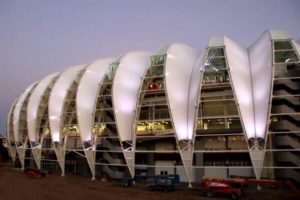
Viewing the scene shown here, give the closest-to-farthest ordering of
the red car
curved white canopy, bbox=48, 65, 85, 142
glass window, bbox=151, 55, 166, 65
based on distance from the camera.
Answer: the red car < glass window, bbox=151, 55, 166, 65 < curved white canopy, bbox=48, 65, 85, 142

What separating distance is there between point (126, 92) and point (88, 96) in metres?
7.24

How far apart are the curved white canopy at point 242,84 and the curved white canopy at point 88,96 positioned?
19.8 meters

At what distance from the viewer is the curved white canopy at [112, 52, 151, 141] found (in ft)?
134

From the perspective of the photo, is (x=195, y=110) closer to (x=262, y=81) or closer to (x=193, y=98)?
(x=193, y=98)

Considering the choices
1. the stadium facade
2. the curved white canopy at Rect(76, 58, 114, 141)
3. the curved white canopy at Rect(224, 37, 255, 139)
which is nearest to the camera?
the curved white canopy at Rect(224, 37, 255, 139)

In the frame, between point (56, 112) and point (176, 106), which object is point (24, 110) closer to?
point (56, 112)

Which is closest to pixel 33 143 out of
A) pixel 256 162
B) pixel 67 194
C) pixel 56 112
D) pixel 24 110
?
pixel 56 112

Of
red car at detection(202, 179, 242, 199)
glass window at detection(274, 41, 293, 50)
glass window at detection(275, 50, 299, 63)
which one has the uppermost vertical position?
glass window at detection(274, 41, 293, 50)

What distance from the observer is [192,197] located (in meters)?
28.7

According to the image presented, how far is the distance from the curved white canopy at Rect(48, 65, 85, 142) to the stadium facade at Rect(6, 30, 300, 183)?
0.17 meters

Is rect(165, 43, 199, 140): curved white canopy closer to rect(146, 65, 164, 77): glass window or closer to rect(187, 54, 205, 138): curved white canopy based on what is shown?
rect(187, 54, 205, 138): curved white canopy

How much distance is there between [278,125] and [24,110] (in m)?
50.6

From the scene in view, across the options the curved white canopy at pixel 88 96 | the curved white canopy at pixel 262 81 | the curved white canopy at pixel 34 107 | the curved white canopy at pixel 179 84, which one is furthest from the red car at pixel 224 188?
the curved white canopy at pixel 34 107

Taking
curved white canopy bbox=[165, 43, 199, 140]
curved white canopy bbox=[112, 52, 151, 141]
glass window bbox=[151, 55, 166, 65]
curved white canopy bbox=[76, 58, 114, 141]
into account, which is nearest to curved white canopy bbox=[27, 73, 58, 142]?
curved white canopy bbox=[76, 58, 114, 141]
